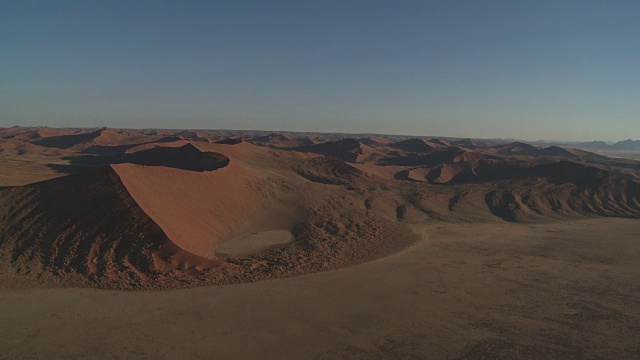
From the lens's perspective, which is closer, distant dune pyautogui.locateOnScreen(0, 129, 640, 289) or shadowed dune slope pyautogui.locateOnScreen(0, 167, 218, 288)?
shadowed dune slope pyautogui.locateOnScreen(0, 167, 218, 288)

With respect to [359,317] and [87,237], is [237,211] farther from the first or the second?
[359,317]

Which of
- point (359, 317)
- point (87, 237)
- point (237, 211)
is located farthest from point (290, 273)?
point (237, 211)

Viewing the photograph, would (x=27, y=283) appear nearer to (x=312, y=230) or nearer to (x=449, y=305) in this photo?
(x=312, y=230)

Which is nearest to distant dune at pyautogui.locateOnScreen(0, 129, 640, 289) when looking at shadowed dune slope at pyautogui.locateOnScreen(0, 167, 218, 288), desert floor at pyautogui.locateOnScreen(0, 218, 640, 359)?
shadowed dune slope at pyautogui.locateOnScreen(0, 167, 218, 288)

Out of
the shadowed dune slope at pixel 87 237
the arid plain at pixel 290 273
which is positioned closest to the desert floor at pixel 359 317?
the arid plain at pixel 290 273

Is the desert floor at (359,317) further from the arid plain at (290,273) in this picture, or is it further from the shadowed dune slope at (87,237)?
the shadowed dune slope at (87,237)

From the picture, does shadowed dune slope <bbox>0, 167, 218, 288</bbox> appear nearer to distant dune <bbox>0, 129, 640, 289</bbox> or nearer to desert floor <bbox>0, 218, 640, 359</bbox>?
distant dune <bbox>0, 129, 640, 289</bbox>
